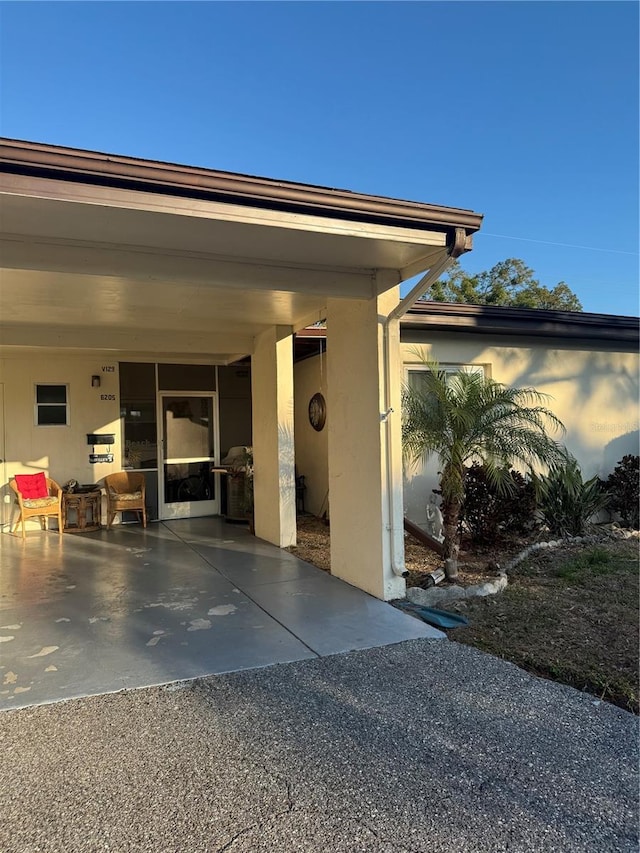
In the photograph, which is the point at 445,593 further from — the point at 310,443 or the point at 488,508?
the point at 310,443

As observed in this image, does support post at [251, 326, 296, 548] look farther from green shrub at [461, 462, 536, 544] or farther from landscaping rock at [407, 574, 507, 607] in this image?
landscaping rock at [407, 574, 507, 607]

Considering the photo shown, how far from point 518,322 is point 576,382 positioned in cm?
181

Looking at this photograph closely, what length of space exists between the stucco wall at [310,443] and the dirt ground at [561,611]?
7.35 ft

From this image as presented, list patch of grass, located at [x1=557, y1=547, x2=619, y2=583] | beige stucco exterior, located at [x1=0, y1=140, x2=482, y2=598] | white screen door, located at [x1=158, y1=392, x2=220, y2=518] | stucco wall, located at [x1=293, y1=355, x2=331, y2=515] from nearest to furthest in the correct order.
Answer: beige stucco exterior, located at [x1=0, y1=140, x2=482, y2=598] < patch of grass, located at [x1=557, y1=547, x2=619, y2=583] < stucco wall, located at [x1=293, y1=355, x2=331, y2=515] < white screen door, located at [x1=158, y1=392, x2=220, y2=518]

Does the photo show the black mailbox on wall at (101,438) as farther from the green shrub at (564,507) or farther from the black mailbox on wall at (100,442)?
the green shrub at (564,507)

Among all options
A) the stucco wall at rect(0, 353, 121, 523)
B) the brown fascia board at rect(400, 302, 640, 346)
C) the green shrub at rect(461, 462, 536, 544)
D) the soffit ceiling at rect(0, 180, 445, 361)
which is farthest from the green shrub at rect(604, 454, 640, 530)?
the stucco wall at rect(0, 353, 121, 523)

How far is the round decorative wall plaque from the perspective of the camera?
354 inches

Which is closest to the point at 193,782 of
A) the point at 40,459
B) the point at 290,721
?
the point at 290,721

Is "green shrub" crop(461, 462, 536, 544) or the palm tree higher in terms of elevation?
the palm tree

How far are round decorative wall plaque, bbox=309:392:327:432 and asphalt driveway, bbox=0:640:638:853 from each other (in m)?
5.68

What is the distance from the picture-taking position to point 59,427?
30.6 ft

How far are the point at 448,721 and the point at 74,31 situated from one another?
8387 millimetres

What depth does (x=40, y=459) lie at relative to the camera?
920 cm

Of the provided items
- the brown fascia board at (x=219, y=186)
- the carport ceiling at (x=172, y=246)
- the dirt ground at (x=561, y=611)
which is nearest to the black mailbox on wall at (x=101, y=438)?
the carport ceiling at (x=172, y=246)
